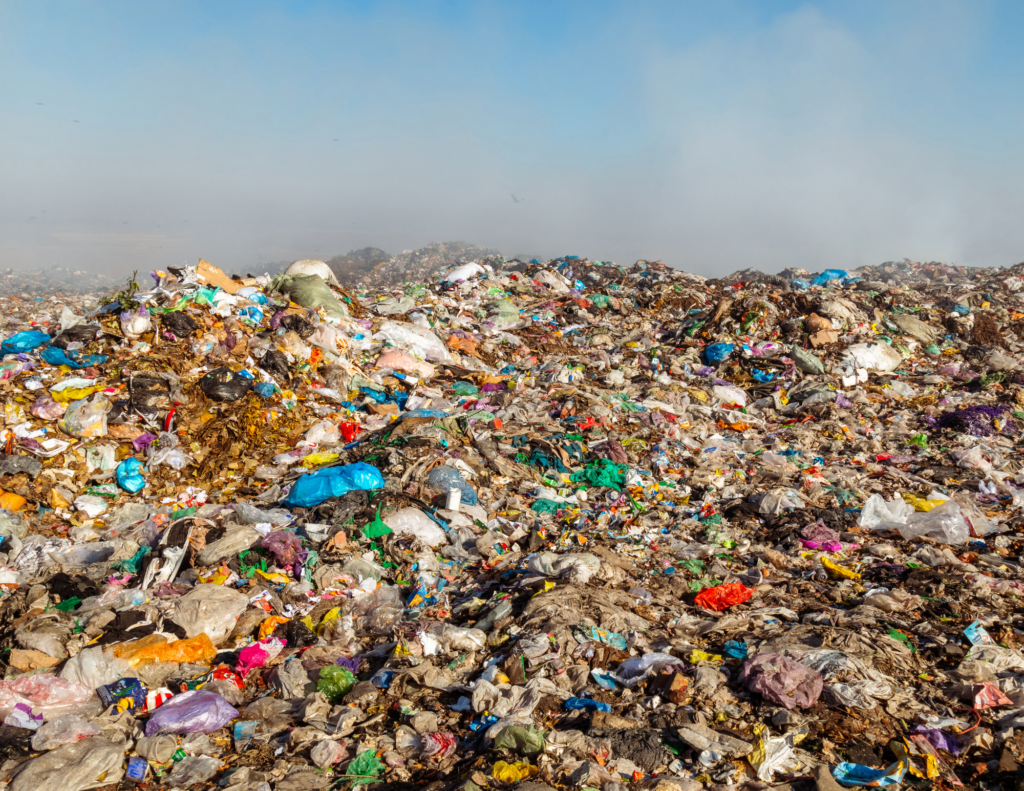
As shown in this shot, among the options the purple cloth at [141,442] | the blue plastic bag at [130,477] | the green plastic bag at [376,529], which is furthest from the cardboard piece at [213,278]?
the green plastic bag at [376,529]

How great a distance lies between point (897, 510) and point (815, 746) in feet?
9.06

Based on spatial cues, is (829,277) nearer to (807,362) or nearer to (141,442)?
(807,362)

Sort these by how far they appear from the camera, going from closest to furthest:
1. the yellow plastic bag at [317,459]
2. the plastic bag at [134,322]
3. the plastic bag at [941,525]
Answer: the plastic bag at [941,525]
the yellow plastic bag at [317,459]
the plastic bag at [134,322]

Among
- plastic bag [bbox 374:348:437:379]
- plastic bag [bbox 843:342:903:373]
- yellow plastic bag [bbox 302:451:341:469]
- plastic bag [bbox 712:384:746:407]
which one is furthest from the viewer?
plastic bag [bbox 843:342:903:373]

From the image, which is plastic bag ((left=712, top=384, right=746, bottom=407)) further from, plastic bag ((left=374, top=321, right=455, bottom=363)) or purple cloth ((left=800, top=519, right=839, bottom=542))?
plastic bag ((left=374, top=321, right=455, bottom=363))

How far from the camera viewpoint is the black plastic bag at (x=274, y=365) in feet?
20.1

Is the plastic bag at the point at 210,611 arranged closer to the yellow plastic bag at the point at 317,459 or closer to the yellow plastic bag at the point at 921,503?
the yellow plastic bag at the point at 317,459

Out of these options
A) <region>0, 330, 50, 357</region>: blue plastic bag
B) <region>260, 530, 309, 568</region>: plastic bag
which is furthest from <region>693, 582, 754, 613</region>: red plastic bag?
<region>0, 330, 50, 357</region>: blue plastic bag

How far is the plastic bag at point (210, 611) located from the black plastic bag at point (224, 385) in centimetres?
257

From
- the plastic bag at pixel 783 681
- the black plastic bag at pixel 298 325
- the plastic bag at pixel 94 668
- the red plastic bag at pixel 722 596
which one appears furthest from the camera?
the black plastic bag at pixel 298 325

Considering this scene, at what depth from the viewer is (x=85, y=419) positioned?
195 inches

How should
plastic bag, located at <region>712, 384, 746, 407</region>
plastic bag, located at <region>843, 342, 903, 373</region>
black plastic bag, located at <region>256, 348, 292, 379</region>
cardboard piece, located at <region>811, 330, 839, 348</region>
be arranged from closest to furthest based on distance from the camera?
1. black plastic bag, located at <region>256, 348, 292, 379</region>
2. plastic bag, located at <region>712, 384, 746, 407</region>
3. plastic bag, located at <region>843, 342, 903, 373</region>
4. cardboard piece, located at <region>811, 330, 839, 348</region>

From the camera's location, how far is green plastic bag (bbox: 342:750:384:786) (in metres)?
2.32

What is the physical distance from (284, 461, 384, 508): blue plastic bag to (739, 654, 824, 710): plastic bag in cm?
293
